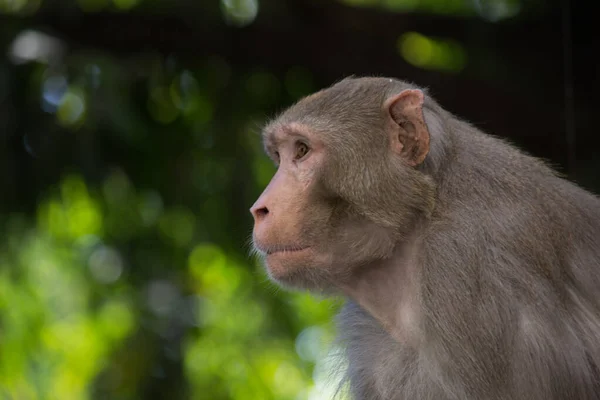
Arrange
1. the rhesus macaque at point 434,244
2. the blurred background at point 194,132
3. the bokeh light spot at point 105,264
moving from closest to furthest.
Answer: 1. the rhesus macaque at point 434,244
2. the blurred background at point 194,132
3. the bokeh light spot at point 105,264

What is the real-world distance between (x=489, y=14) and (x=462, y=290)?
132 inches

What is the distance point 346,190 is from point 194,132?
3.36m

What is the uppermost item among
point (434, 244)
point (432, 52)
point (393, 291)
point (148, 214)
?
point (434, 244)

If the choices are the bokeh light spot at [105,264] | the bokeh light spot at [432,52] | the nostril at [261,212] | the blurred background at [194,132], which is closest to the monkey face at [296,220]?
the nostril at [261,212]

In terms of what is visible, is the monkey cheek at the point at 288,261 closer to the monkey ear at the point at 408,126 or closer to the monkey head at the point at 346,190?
the monkey head at the point at 346,190

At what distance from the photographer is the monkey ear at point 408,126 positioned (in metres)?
2.98

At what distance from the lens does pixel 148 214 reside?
6.55m

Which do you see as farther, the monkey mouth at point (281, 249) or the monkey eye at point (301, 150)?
the monkey eye at point (301, 150)

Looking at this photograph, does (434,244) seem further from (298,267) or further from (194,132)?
(194,132)

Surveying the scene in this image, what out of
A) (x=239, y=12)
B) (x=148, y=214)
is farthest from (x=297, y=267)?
(x=148, y=214)

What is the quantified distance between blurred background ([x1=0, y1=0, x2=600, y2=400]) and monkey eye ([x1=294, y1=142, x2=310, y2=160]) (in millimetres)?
2211

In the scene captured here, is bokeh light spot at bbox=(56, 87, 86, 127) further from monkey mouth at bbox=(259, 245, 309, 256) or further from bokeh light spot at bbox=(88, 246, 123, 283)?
monkey mouth at bbox=(259, 245, 309, 256)

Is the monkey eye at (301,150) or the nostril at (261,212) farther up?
the monkey eye at (301,150)

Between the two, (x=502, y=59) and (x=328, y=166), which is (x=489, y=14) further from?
(x=328, y=166)
